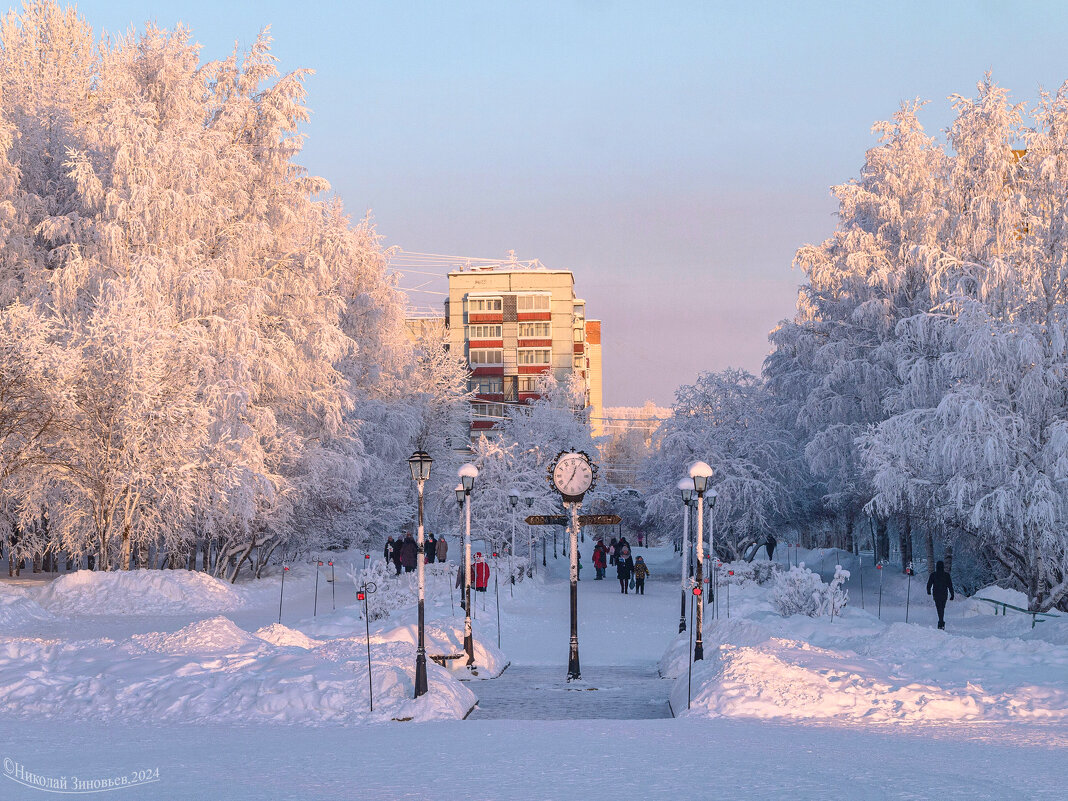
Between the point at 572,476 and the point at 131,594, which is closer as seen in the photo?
the point at 572,476

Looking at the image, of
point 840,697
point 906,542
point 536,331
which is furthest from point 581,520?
point 536,331

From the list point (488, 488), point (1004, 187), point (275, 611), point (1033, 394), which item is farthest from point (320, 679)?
point (488, 488)

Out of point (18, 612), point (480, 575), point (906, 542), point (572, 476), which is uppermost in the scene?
point (572, 476)

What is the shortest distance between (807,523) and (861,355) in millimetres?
9277

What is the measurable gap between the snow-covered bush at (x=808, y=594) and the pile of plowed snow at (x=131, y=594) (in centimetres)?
1420

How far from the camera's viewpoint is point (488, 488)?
52594 millimetres

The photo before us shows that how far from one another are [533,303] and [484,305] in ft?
16.6

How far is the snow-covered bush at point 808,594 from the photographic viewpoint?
77.4ft

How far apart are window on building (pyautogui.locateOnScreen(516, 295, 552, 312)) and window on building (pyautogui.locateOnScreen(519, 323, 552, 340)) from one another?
1543mm

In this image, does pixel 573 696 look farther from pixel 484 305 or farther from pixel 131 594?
pixel 484 305

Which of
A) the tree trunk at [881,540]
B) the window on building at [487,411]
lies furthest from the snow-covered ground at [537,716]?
the window on building at [487,411]

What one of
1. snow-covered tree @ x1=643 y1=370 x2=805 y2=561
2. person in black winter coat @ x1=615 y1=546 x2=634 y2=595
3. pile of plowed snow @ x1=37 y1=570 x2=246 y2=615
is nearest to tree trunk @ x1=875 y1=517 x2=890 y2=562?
snow-covered tree @ x1=643 y1=370 x2=805 y2=561

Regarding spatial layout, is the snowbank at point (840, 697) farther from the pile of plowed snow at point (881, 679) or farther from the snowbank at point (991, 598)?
the snowbank at point (991, 598)

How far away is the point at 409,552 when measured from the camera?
107 feet
